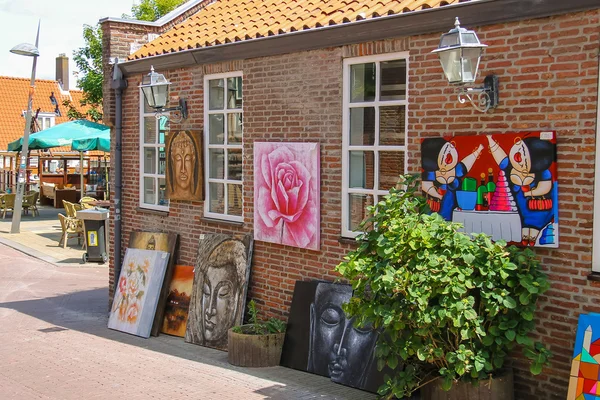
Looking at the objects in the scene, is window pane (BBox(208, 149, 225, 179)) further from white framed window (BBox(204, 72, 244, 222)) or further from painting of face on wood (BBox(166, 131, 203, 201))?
painting of face on wood (BBox(166, 131, 203, 201))

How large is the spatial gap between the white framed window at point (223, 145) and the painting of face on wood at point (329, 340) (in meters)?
1.74

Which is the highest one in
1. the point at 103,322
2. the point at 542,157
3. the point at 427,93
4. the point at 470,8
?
the point at 470,8

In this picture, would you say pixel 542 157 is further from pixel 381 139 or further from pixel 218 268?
pixel 218 268

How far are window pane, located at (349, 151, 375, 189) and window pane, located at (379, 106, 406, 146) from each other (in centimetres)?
25

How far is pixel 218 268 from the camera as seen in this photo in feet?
32.8

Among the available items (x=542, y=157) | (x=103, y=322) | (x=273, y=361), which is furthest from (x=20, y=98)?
(x=542, y=157)

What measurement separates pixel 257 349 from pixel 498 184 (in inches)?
134

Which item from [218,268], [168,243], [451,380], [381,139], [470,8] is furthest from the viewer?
[168,243]

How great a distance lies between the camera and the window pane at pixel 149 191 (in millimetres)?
11891

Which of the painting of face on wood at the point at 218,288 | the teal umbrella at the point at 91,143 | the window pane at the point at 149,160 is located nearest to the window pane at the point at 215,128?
the painting of face on wood at the point at 218,288

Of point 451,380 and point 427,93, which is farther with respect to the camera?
point 427,93

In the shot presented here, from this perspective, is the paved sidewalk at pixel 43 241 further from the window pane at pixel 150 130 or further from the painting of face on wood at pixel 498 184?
the painting of face on wood at pixel 498 184

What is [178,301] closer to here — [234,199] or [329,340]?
[234,199]

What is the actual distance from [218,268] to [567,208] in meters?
4.88
